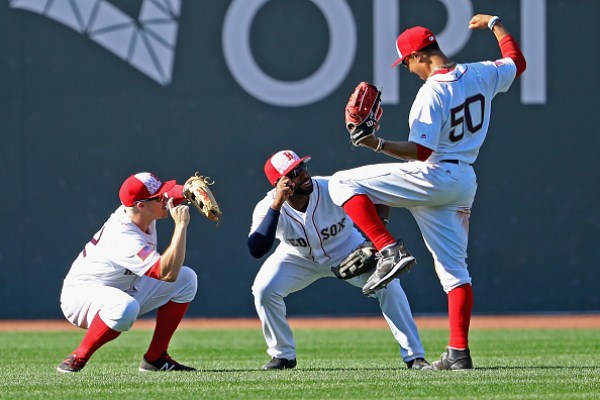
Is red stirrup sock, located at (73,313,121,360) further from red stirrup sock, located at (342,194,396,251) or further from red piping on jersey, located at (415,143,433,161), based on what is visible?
red piping on jersey, located at (415,143,433,161)

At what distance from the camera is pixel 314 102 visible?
1195 cm

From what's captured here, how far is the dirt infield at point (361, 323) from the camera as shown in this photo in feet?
36.6

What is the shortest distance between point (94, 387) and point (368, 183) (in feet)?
5.82

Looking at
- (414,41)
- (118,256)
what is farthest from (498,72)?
(118,256)

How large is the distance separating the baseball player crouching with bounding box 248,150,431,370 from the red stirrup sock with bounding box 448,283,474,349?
42 cm

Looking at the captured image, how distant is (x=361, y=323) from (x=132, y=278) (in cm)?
548

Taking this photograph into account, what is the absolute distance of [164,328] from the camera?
253 inches

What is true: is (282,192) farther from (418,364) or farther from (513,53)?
(513,53)

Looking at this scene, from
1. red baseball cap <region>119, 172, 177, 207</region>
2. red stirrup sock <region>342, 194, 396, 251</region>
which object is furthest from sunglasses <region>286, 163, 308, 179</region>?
red baseball cap <region>119, 172, 177, 207</region>

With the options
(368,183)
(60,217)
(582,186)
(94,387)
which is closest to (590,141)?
(582,186)

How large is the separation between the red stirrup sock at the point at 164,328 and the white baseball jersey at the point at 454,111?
70.8 inches

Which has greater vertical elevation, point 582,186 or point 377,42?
point 377,42

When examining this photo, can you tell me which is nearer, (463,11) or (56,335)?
(56,335)

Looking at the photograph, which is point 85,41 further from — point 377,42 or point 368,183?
point 368,183
